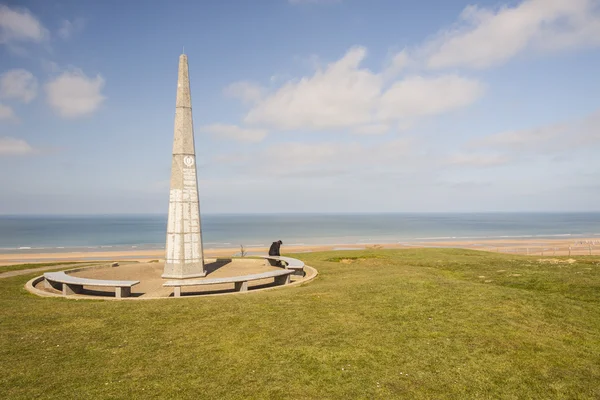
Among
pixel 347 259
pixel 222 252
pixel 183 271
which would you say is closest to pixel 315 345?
pixel 183 271

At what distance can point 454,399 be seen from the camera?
18.2 ft

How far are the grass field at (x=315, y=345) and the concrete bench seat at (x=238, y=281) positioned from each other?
1.08 meters

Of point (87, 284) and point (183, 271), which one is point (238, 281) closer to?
point (183, 271)

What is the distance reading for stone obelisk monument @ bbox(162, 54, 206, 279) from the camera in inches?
612

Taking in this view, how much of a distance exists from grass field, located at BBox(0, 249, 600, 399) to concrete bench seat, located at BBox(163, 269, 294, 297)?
3.55 ft

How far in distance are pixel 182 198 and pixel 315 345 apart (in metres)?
10.3

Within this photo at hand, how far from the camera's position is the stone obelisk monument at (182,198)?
1555cm

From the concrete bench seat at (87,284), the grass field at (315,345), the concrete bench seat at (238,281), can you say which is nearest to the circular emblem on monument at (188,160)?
the concrete bench seat at (238,281)

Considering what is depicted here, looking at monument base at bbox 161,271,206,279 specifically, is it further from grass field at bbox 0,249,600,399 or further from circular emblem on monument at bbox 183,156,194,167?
circular emblem on monument at bbox 183,156,194,167

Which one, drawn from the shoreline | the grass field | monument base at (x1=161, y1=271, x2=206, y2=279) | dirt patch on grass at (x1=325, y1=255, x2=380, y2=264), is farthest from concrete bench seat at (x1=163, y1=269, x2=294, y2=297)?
the shoreline

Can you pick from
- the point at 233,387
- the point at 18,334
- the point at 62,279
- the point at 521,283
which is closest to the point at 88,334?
the point at 18,334

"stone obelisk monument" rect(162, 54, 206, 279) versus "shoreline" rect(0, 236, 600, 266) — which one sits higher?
"stone obelisk monument" rect(162, 54, 206, 279)

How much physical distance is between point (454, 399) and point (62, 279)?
13527 millimetres

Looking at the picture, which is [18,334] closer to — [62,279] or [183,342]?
[183,342]
